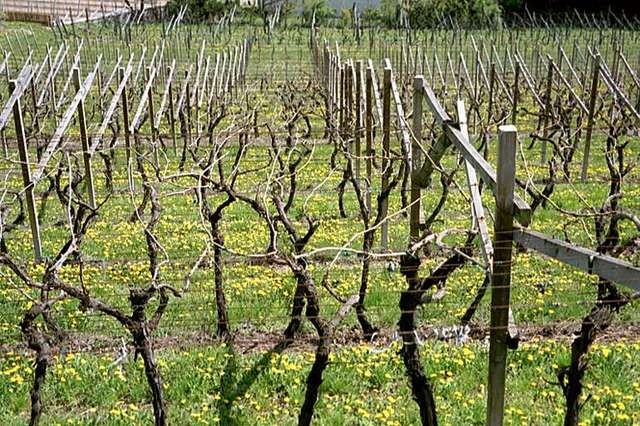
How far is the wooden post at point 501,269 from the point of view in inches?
115

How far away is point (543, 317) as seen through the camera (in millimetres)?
6039

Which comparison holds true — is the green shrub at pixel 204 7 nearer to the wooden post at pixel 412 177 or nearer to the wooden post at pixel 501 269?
the wooden post at pixel 412 177

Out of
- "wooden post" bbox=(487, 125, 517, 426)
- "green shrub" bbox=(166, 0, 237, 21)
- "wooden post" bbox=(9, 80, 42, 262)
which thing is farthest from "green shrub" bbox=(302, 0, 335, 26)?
"wooden post" bbox=(487, 125, 517, 426)

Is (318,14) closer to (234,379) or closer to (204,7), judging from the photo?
(204,7)

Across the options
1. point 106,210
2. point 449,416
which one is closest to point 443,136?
point 449,416

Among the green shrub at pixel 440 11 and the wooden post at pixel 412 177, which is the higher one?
the green shrub at pixel 440 11

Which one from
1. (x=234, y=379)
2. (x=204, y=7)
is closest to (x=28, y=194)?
(x=234, y=379)

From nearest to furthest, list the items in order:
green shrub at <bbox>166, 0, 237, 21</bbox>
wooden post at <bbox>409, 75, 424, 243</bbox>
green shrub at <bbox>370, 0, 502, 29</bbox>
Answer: wooden post at <bbox>409, 75, 424, 243</bbox> < green shrub at <bbox>370, 0, 502, 29</bbox> < green shrub at <bbox>166, 0, 237, 21</bbox>

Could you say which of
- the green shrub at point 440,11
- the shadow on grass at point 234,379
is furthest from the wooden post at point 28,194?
the green shrub at point 440,11

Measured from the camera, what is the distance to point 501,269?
3.13m

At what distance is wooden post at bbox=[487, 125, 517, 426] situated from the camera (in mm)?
2914

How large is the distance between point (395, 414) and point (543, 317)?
81.8 inches

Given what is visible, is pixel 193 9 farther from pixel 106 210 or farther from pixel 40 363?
pixel 40 363

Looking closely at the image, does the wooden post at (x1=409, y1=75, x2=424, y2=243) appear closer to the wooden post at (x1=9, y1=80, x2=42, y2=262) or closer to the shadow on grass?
the shadow on grass
